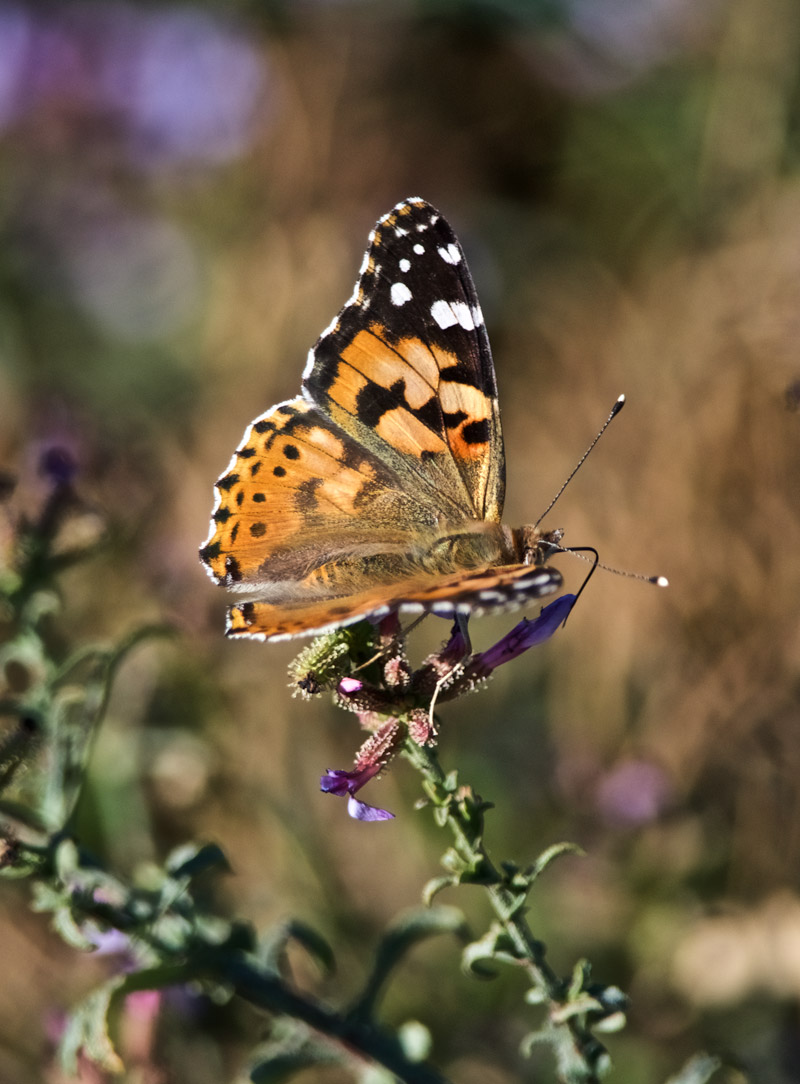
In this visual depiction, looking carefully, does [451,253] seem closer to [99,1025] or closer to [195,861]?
[195,861]

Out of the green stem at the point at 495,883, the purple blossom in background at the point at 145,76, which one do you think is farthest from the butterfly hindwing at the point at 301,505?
the purple blossom in background at the point at 145,76

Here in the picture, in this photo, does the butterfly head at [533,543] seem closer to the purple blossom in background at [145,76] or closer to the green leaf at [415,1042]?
the green leaf at [415,1042]

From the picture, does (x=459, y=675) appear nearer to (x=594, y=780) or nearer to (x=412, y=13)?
(x=594, y=780)

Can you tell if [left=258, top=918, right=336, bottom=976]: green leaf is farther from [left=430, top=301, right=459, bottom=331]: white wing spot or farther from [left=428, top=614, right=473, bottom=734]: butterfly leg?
[left=430, top=301, right=459, bottom=331]: white wing spot

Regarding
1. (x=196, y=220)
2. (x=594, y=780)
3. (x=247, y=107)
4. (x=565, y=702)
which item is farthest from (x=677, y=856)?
(x=247, y=107)

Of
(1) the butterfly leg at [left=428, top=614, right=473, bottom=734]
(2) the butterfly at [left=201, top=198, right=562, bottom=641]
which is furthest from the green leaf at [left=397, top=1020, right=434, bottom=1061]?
(2) the butterfly at [left=201, top=198, right=562, bottom=641]

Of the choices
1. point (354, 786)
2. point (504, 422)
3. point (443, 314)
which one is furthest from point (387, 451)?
point (504, 422)
